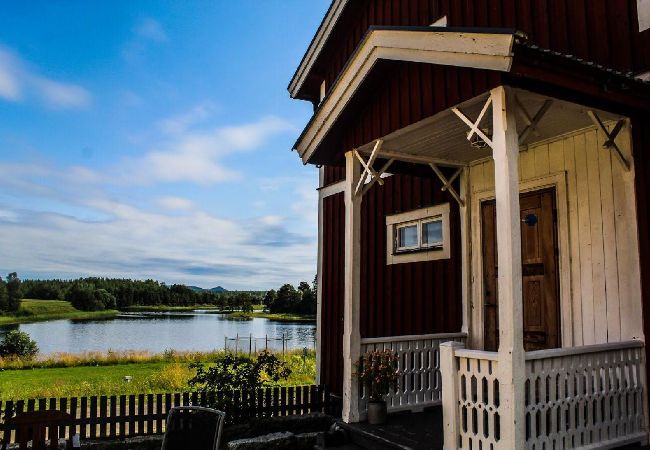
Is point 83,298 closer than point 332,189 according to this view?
No

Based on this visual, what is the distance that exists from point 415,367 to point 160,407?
3.62 metres

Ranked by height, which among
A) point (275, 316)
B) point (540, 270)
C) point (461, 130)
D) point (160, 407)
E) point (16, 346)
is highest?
point (461, 130)

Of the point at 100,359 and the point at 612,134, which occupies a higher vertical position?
the point at 612,134

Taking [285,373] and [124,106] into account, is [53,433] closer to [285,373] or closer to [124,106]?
[285,373]

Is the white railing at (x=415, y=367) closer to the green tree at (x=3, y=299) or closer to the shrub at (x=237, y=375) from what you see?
the shrub at (x=237, y=375)

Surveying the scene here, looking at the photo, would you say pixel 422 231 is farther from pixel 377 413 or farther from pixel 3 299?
pixel 3 299

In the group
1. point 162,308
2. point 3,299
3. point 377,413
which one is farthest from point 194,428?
point 162,308

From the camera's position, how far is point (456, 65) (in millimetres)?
3895

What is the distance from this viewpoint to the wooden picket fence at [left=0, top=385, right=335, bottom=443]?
630 centimetres

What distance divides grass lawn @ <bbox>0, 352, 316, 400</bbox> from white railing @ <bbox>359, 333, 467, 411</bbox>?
579cm

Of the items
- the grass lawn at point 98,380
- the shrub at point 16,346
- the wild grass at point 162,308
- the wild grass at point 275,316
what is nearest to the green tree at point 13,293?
the wild grass at point 162,308

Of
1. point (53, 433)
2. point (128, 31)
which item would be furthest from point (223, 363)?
point (128, 31)

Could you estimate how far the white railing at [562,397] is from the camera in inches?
142

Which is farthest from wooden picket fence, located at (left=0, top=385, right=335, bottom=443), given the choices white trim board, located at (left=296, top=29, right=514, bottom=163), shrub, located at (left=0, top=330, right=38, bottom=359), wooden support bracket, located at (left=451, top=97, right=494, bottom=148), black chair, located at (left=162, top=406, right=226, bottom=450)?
shrub, located at (left=0, top=330, right=38, bottom=359)
